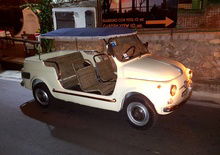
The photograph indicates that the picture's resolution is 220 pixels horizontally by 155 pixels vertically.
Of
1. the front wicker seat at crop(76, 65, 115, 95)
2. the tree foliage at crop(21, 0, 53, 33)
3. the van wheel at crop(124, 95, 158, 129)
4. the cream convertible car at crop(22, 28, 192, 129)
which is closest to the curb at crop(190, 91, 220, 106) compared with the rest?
the cream convertible car at crop(22, 28, 192, 129)

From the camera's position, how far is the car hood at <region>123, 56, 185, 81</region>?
4887mm

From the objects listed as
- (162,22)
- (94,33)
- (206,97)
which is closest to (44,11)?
(162,22)

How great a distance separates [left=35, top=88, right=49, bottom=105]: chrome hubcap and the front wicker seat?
1.36m

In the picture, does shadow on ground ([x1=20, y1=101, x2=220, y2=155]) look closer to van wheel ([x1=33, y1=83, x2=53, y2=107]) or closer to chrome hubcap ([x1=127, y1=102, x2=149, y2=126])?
chrome hubcap ([x1=127, y1=102, x2=149, y2=126])

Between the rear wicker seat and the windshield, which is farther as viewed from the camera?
the rear wicker seat

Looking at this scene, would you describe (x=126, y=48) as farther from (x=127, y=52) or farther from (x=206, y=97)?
(x=206, y=97)

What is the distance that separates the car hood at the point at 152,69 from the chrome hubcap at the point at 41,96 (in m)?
2.82

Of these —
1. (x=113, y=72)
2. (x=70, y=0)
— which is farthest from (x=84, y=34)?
(x=70, y=0)

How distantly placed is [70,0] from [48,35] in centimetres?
511

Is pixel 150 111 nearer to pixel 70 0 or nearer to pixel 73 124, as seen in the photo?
pixel 73 124

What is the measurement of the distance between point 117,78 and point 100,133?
1.34 meters

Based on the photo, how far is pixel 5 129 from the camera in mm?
5699

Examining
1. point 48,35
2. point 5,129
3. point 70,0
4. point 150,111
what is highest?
point 70,0

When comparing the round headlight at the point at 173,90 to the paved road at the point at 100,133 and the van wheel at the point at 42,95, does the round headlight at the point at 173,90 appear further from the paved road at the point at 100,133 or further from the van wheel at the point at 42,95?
the van wheel at the point at 42,95
